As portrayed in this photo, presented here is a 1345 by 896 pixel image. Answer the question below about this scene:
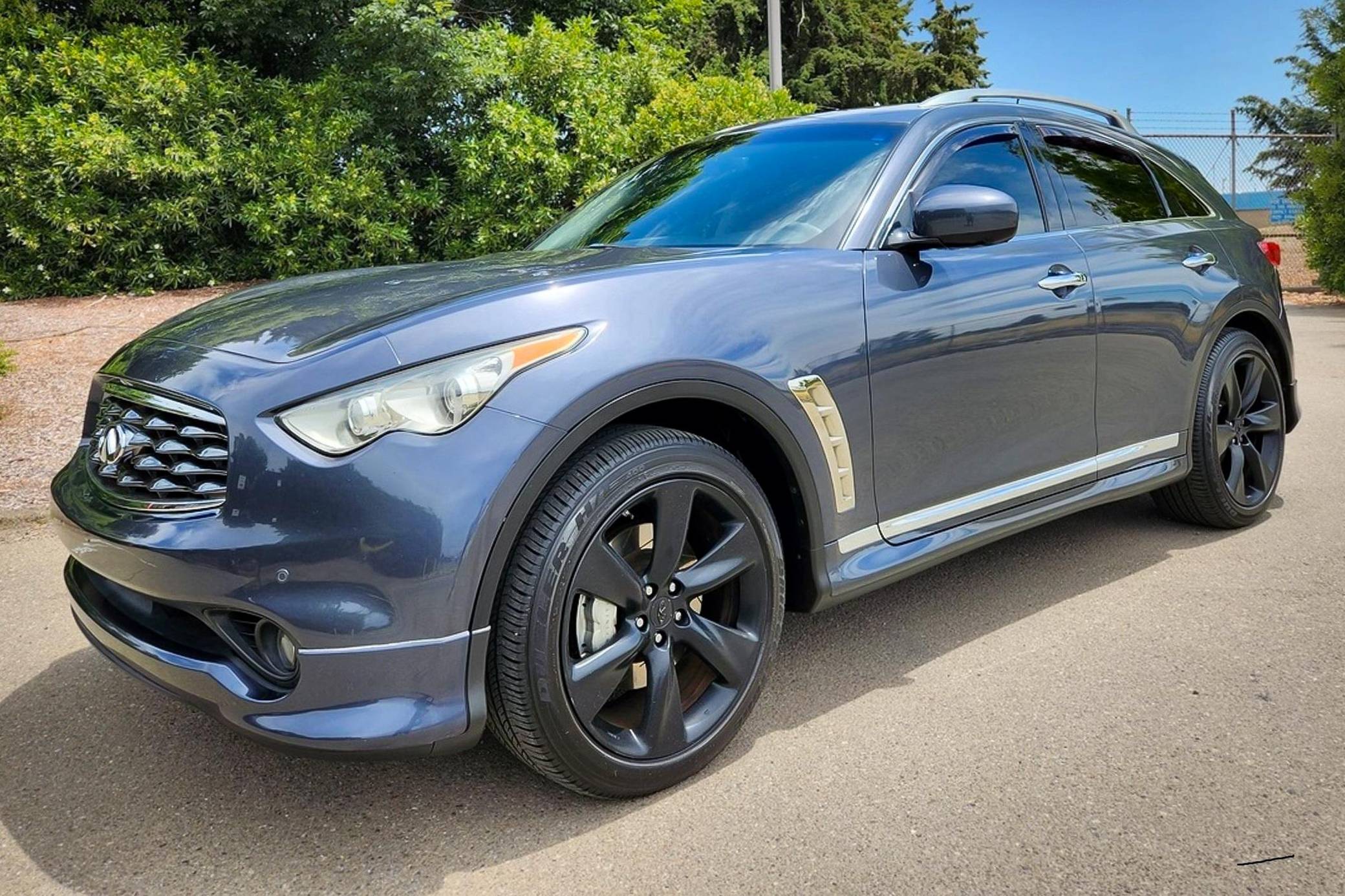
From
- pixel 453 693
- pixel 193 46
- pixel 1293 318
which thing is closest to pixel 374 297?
pixel 453 693

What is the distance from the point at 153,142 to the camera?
9578mm

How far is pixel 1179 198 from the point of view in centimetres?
427

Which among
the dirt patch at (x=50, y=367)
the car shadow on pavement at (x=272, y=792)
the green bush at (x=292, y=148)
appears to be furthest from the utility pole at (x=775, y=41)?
the car shadow on pavement at (x=272, y=792)

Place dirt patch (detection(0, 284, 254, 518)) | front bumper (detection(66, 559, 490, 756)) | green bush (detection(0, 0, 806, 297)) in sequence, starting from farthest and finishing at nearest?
green bush (detection(0, 0, 806, 297)) → dirt patch (detection(0, 284, 254, 518)) → front bumper (detection(66, 559, 490, 756))

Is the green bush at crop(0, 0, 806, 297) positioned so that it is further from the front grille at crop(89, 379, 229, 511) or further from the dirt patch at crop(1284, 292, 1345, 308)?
the dirt patch at crop(1284, 292, 1345, 308)

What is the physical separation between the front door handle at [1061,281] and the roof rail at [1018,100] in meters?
0.65

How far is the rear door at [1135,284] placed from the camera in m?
3.57

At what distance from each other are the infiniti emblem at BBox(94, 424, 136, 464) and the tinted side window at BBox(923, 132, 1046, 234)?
7.80 ft

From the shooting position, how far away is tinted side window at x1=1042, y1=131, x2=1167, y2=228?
12.2 ft

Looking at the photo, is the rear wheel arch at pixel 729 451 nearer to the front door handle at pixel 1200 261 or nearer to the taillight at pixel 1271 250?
the front door handle at pixel 1200 261

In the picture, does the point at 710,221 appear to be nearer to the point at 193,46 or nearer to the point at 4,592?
the point at 4,592

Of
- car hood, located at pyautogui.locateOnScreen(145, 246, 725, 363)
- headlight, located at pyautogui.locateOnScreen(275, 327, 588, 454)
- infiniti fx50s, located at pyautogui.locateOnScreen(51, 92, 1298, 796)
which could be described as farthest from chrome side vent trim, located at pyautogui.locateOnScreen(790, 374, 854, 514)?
headlight, located at pyautogui.locateOnScreen(275, 327, 588, 454)

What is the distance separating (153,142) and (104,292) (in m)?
1.50

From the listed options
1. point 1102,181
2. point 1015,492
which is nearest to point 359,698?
→ point 1015,492
